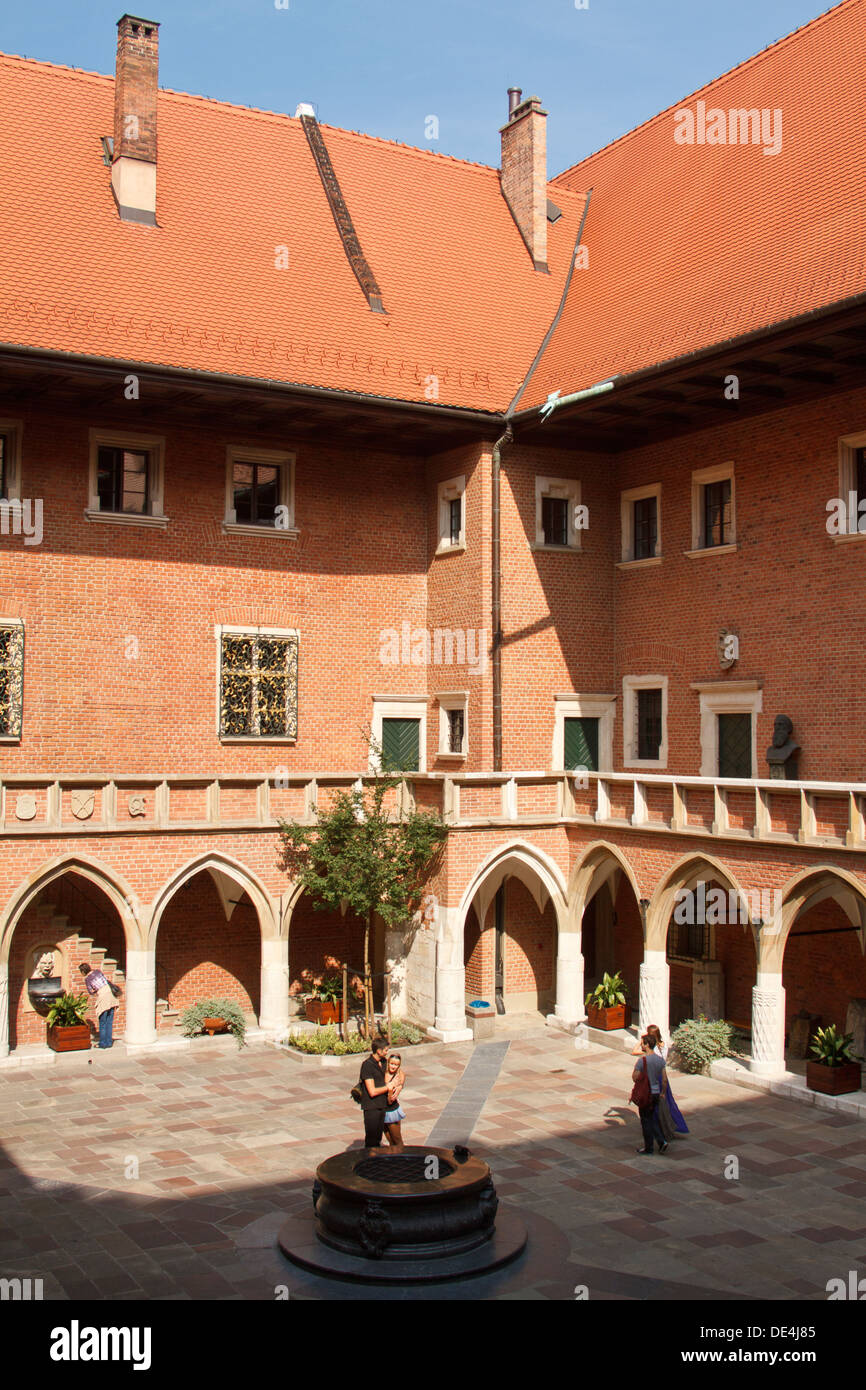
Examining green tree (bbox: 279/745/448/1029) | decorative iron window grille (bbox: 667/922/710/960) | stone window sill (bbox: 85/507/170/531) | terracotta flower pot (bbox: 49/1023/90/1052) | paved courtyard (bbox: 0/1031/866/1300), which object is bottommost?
paved courtyard (bbox: 0/1031/866/1300)

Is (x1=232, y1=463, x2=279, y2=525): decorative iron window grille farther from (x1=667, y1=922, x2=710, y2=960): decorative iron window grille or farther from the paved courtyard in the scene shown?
(x1=667, y1=922, x2=710, y2=960): decorative iron window grille

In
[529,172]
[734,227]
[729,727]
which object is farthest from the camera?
[529,172]

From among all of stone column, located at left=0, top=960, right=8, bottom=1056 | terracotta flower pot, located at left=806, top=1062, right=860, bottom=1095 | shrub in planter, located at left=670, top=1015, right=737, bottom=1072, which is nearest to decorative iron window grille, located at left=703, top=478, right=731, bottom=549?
shrub in planter, located at left=670, top=1015, right=737, bottom=1072

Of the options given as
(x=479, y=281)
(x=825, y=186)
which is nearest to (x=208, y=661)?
(x=479, y=281)

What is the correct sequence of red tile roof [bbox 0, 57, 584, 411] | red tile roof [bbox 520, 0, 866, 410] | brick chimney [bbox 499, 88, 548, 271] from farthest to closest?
1. brick chimney [bbox 499, 88, 548, 271]
2. red tile roof [bbox 0, 57, 584, 411]
3. red tile roof [bbox 520, 0, 866, 410]

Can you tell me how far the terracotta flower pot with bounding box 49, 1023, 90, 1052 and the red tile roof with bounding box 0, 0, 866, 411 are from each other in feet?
29.9

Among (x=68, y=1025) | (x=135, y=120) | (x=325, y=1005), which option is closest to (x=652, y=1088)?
(x=325, y=1005)

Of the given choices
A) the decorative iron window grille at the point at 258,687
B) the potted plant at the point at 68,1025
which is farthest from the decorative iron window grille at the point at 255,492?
the potted plant at the point at 68,1025

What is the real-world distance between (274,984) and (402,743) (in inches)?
177

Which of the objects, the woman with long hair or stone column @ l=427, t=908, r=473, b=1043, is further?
stone column @ l=427, t=908, r=473, b=1043

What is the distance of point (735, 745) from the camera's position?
A: 63.3 feet

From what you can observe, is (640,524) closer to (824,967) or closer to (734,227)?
(734,227)

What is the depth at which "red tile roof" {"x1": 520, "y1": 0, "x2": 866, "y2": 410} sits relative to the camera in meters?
17.8
